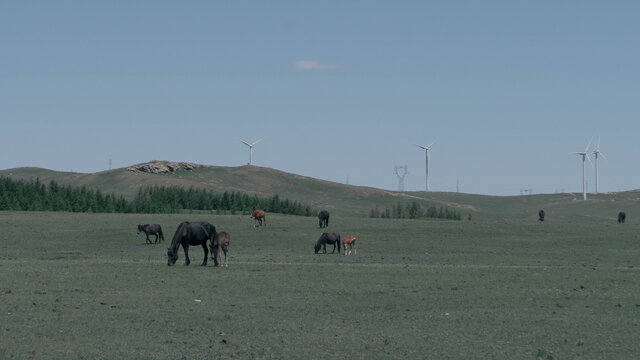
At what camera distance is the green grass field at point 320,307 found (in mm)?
17453

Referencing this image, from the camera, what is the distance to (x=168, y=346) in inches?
688

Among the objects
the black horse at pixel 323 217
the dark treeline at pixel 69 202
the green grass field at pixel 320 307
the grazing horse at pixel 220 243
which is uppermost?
the dark treeline at pixel 69 202

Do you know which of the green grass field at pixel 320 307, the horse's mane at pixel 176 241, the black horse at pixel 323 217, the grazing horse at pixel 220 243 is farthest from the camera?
the black horse at pixel 323 217

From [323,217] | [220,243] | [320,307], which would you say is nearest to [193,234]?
[220,243]

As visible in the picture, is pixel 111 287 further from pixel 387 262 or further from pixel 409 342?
pixel 387 262

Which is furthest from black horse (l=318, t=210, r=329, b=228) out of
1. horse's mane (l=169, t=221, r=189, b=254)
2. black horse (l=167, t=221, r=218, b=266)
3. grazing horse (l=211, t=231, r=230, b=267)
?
grazing horse (l=211, t=231, r=230, b=267)

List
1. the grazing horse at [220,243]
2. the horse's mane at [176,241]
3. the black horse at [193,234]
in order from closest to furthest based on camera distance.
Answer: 1. the grazing horse at [220,243]
2. the horse's mane at [176,241]
3. the black horse at [193,234]

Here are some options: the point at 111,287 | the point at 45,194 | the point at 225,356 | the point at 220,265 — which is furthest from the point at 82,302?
the point at 45,194

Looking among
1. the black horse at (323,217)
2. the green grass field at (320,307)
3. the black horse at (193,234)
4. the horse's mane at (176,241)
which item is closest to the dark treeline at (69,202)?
the black horse at (323,217)

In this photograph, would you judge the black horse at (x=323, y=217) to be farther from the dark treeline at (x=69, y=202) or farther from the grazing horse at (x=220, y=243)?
the dark treeline at (x=69, y=202)

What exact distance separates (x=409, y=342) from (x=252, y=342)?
322 centimetres

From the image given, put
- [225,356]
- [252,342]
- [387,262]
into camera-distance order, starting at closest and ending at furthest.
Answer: [225,356] < [252,342] < [387,262]

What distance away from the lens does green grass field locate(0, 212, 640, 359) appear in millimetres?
17453

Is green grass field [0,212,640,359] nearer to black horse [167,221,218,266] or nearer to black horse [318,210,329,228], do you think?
black horse [167,221,218,266]
